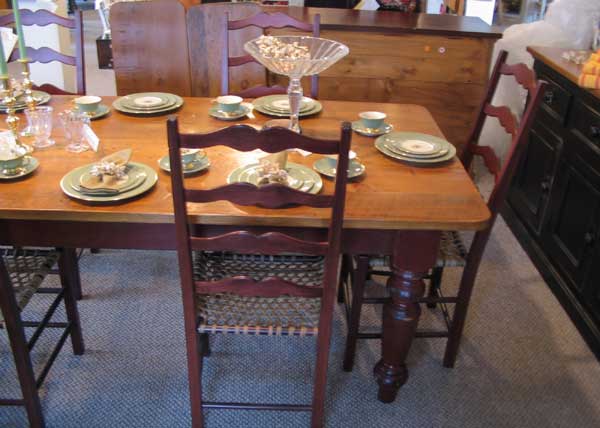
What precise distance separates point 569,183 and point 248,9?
172cm

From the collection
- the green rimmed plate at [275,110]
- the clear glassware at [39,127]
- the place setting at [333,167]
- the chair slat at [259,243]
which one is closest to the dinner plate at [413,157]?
the place setting at [333,167]

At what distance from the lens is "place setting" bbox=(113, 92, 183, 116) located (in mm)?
2039

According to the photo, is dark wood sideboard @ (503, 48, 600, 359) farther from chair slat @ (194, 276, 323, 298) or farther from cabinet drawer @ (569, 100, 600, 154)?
chair slat @ (194, 276, 323, 298)

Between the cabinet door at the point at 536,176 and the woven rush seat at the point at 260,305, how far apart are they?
138cm

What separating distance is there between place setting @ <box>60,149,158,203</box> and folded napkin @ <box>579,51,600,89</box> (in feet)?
5.50

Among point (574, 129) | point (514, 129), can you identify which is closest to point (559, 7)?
point (574, 129)

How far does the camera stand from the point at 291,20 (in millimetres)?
2217

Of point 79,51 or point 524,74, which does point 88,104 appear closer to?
point 79,51

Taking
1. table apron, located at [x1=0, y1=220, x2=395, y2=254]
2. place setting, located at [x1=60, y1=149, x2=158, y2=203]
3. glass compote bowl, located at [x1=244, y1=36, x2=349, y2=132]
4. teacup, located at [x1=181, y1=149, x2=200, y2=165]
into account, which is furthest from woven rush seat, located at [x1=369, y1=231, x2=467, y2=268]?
place setting, located at [x1=60, y1=149, x2=158, y2=203]

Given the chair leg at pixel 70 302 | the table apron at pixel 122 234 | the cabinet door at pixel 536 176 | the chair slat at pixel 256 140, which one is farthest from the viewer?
the cabinet door at pixel 536 176

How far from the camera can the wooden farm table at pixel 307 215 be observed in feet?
4.62

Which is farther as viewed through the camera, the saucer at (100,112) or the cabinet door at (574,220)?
the cabinet door at (574,220)

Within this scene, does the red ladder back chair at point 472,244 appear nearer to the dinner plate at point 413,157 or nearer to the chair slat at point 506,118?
the chair slat at point 506,118

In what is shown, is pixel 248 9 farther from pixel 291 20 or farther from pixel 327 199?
pixel 327 199
